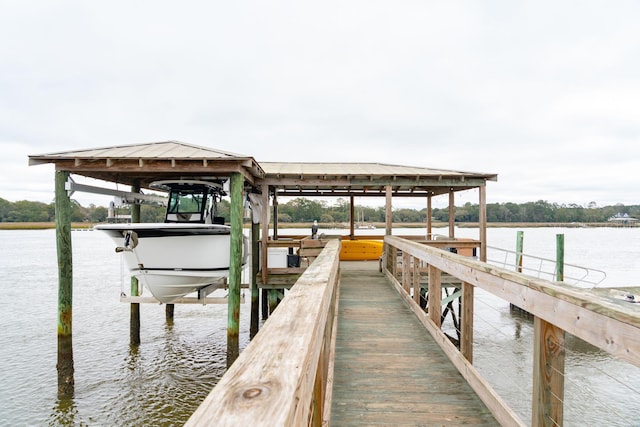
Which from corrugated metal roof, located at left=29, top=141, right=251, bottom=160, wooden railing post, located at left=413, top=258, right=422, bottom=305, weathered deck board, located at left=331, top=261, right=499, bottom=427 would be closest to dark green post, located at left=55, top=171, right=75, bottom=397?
corrugated metal roof, located at left=29, top=141, right=251, bottom=160

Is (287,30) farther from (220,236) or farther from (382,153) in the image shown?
(382,153)

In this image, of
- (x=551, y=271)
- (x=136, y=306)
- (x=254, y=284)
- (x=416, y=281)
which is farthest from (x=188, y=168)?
(x=551, y=271)

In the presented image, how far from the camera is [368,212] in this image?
51.8m

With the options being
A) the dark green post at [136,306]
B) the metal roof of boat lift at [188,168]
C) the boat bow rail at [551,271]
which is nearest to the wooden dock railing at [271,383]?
the metal roof of boat lift at [188,168]

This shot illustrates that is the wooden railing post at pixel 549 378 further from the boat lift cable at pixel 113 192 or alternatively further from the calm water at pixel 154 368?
the boat lift cable at pixel 113 192

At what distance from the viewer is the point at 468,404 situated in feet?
9.94

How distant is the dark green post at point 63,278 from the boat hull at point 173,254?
0.80m

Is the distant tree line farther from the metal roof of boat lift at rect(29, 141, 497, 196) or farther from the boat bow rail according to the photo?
the boat bow rail

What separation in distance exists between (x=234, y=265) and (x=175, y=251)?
1737mm

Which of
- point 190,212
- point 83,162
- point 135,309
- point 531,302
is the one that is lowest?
point 135,309

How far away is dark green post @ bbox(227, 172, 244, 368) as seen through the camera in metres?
7.67

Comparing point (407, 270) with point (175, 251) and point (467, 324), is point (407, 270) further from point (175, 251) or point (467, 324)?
point (175, 251)

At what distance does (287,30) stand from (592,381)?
2239cm

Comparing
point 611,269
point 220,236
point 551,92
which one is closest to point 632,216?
point 551,92
